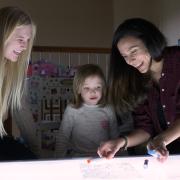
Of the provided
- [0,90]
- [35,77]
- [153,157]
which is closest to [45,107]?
[35,77]

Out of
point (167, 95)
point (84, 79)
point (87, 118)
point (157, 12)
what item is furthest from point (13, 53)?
point (157, 12)

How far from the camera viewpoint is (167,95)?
1548mm

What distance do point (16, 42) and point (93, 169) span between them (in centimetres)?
64

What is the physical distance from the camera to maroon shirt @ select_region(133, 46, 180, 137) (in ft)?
5.00

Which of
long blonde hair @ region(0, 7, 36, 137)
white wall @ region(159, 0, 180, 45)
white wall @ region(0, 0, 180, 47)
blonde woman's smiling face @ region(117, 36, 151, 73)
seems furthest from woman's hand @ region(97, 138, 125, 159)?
white wall @ region(0, 0, 180, 47)

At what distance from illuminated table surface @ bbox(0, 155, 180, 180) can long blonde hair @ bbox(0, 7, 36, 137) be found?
437 mm

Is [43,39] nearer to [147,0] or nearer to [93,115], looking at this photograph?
[147,0]

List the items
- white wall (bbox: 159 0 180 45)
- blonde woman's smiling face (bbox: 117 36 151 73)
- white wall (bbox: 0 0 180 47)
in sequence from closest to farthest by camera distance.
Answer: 1. blonde woman's smiling face (bbox: 117 36 151 73)
2. white wall (bbox: 159 0 180 45)
3. white wall (bbox: 0 0 180 47)

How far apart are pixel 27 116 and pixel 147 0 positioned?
2.43 meters

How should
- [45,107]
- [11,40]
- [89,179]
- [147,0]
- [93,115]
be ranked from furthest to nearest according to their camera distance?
[147,0] → [45,107] → [93,115] → [11,40] → [89,179]

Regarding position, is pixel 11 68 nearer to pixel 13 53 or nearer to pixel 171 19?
pixel 13 53

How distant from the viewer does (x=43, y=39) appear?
162 inches

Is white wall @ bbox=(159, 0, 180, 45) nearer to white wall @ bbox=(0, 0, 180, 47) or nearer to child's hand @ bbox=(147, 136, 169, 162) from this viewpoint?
white wall @ bbox=(0, 0, 180, 47)

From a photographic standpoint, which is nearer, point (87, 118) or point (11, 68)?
point (11, 68)
